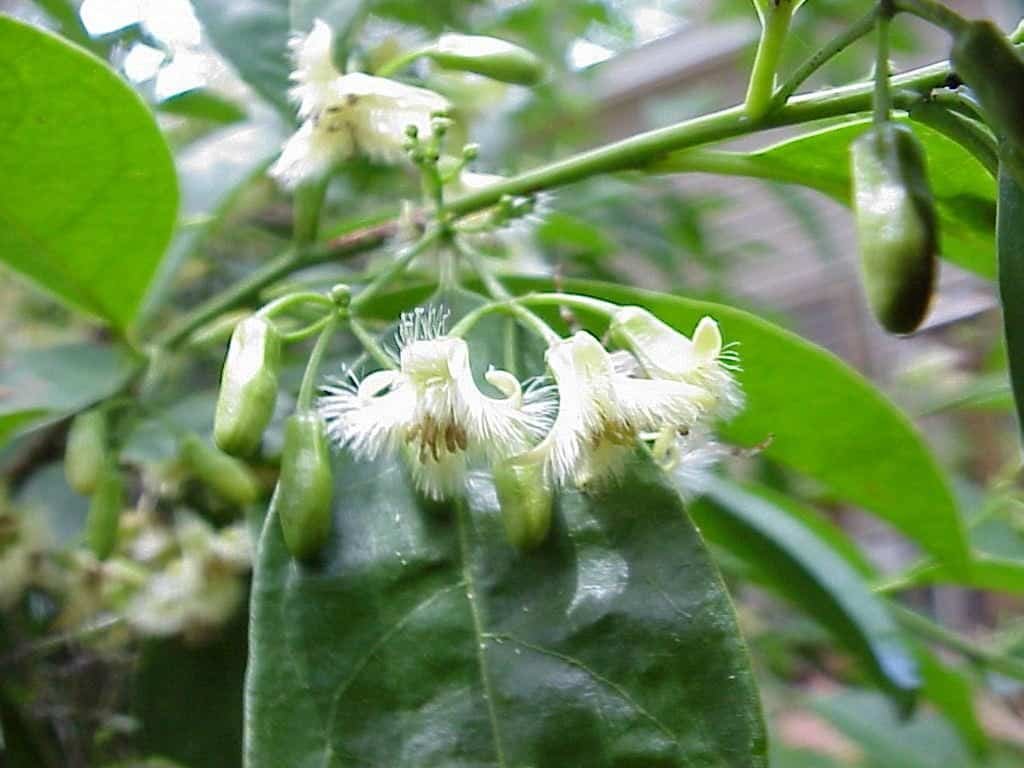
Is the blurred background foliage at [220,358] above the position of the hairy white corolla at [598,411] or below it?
below

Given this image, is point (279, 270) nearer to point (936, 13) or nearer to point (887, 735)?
point (936, 13)

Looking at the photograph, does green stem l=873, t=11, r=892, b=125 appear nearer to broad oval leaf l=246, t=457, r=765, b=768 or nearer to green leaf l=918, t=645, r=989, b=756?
broad oval leaf l=246, t=457, r=765, b=768

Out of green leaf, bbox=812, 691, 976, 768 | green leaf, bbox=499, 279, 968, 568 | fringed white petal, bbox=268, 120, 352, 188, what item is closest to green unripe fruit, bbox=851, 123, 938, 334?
green leaf, bbox=499, 279, 968, 568

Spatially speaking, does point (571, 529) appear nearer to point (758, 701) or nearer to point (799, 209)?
point (758, 701)

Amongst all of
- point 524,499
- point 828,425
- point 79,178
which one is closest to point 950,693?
point 828,425

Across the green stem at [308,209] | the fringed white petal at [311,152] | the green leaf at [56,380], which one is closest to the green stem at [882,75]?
the fringed white petal at [311,152]

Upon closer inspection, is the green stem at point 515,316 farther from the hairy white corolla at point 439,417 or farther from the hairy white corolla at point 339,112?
the hairy white corolla at point 339,112
